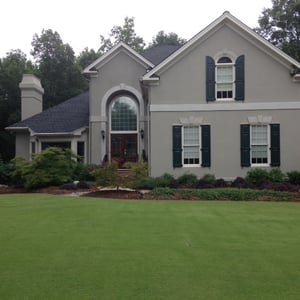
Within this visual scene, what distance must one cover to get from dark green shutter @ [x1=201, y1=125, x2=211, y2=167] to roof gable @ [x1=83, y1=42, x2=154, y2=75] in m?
6.18

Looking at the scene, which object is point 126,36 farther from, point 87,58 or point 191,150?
point 191,150

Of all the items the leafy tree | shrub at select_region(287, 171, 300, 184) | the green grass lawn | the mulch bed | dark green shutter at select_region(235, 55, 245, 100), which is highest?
the leafy tree

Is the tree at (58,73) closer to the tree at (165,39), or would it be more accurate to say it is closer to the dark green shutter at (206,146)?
the tree at (165,39)

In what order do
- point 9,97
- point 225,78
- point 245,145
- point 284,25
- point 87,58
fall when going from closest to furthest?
point 245,145
point 225,78
point 284,25
point 9,97
point 87,58

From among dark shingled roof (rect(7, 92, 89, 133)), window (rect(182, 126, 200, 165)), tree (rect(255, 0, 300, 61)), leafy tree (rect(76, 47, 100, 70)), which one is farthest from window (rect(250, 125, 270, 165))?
leafy tree (rect(76, 47, 100, 70))

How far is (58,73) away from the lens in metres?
41.2

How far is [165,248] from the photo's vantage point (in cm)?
707

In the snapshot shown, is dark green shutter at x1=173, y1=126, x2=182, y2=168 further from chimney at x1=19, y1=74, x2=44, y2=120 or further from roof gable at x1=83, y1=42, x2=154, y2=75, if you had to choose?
chimney at x1=19, y1=74, x2=44, y2=120

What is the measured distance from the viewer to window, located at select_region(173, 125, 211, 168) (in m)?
19.3

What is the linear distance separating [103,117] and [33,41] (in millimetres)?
24286

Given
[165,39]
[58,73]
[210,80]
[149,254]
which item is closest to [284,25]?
[165,39]

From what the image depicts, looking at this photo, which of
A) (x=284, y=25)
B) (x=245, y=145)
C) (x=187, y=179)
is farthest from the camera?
(x=284, y=25)

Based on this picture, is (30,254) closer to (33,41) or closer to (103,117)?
(103,117)

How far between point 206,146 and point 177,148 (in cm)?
136
